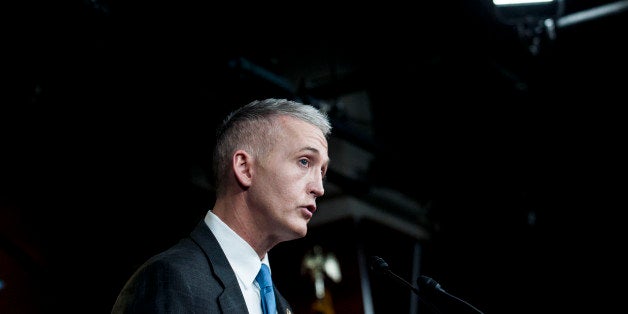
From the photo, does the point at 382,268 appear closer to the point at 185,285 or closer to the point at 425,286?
the point at 425,286

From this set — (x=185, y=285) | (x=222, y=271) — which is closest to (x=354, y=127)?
(x=222, y=271)

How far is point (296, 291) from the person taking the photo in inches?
263

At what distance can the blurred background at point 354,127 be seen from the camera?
3318 mm

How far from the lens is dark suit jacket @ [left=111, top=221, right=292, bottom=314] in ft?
4.13

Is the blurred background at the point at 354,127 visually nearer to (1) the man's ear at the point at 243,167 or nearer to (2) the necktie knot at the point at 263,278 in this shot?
(1) the man's ear at the point at 243,167

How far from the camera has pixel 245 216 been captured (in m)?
1.58

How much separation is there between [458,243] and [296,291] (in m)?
2.33

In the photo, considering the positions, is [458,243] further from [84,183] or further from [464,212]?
[84,183]

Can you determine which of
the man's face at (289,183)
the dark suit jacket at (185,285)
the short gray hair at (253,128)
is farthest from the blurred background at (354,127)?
the dark suit jacket at (185,285)

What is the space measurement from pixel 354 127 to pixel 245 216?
2993 millimetres

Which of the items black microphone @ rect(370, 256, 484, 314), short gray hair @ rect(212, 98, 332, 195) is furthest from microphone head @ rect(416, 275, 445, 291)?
short gray hair @ rect(212, 98, 332, 195)

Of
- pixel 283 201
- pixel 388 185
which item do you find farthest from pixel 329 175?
pixel 283 201

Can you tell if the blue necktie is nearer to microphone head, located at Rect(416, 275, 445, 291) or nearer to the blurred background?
microphone head, located at Rect(416, 275, 445, 291)

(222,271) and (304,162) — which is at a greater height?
(304,162)
